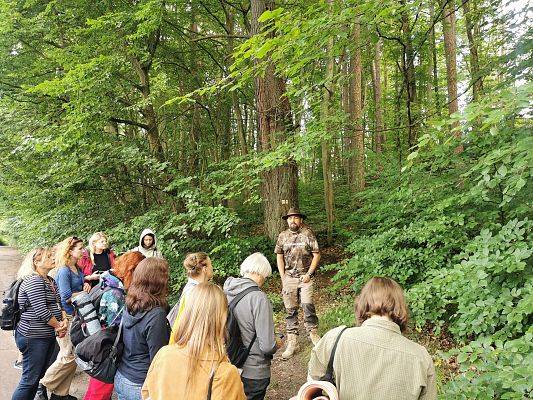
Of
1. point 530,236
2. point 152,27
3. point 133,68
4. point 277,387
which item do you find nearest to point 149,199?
point 133,68

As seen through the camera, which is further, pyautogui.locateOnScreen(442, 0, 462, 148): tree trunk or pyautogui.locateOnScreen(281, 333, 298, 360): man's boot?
pyautogui.locateOnScreen(442, 0, 462, 148): tree trunk

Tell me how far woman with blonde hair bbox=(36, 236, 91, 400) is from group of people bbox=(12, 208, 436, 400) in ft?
0.04

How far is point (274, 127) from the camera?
7.49 meters

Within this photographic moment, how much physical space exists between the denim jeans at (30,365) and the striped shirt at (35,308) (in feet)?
0.26

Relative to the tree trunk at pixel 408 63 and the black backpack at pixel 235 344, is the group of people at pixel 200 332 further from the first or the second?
the tree trunk at pixel 408 63

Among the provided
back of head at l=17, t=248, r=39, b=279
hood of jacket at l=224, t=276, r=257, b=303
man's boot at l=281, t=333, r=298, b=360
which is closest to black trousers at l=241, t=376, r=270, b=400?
hood of jacket at l=224, t=276, r=257, b=303

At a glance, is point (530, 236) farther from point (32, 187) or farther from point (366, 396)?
point (32, 187)

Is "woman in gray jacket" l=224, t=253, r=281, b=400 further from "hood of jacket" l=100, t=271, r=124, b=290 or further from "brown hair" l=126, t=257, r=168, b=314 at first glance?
"hood of jacket" l=100, t=271, r=124, b=290

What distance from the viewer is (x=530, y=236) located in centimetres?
402

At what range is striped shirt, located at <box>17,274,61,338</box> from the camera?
12.9 ft

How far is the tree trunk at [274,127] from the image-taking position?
→ 289 inches

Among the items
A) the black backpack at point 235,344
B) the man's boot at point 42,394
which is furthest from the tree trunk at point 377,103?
the man's boot at point 42,394

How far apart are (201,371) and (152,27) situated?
24.3 feet

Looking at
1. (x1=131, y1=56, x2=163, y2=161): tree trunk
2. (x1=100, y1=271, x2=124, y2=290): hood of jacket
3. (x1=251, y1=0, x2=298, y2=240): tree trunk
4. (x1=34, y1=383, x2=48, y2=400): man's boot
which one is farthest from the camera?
(x1=131, y1=56, x2=163, y2=161): tree trunk
